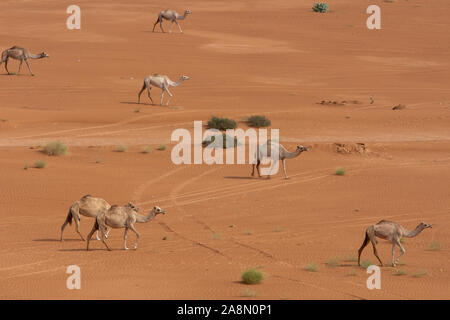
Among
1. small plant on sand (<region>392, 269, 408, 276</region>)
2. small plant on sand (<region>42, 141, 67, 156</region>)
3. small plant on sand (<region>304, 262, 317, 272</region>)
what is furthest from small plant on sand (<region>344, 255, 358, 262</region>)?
small plant on sand (<region>42, 141, 67, 156</region>)

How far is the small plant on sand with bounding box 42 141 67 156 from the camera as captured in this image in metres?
27.1

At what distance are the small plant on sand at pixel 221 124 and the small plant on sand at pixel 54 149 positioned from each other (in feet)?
20.1

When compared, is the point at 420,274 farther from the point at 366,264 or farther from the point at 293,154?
the point at 293,154

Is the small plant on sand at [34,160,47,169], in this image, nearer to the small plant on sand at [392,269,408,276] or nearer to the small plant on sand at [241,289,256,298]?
the small plant on sand at [392,269,408,276]

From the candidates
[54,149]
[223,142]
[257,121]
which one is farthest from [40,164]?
[257,121]

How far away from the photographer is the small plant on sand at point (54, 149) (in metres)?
27.1

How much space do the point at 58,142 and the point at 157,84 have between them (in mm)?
7773

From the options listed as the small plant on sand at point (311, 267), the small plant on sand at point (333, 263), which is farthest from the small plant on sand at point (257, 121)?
the small plant on sand at point (311, 267)

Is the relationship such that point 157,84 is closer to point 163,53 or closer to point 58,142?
point 58,142

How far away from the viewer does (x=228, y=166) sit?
26.8m

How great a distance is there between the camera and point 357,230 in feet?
63.4

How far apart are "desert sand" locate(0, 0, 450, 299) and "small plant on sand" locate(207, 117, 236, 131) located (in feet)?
3.55

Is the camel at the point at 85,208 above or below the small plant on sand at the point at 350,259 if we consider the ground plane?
above

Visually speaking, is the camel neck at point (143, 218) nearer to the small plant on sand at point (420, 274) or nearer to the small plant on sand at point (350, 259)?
the small plant on sand at point (350, 259)
